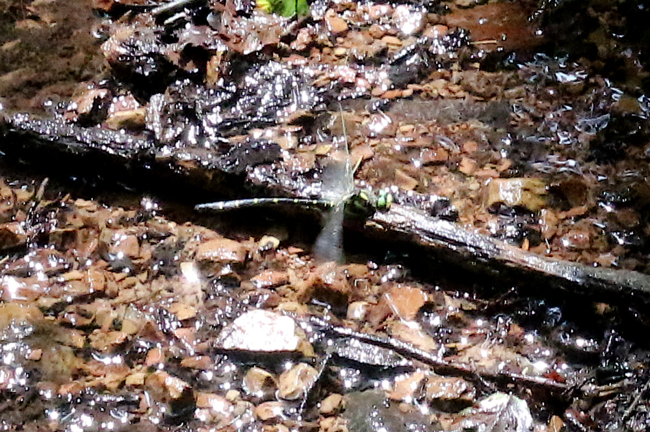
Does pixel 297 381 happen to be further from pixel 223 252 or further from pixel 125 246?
pixel 125 246

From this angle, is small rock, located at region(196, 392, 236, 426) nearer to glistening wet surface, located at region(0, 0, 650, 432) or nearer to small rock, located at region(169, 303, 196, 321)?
glistening wet surface, located at region(0, 0, 650, 432)

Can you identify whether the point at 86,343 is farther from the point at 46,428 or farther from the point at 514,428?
the point at 514,428

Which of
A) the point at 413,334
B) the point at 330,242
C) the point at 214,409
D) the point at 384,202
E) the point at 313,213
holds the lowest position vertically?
the point at 214,409

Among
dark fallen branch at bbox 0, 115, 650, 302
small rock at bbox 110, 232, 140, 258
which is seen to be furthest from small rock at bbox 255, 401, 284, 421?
small rock at bbox 110, 232, 140, 258

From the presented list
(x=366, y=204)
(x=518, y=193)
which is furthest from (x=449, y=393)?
(x=518, y=193)

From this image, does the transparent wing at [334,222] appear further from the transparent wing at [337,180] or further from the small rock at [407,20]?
the small rock at [407,20]

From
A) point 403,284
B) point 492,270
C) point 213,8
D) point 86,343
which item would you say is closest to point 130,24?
point 213,8

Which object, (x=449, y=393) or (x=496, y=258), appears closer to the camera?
(x=449, y=393)
